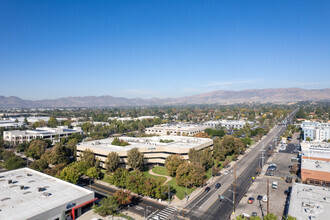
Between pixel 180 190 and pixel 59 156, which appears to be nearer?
pixel 180 190

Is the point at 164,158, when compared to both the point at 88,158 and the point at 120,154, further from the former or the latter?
the point at 88,158

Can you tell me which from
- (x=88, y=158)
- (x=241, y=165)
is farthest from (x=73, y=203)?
(x=241, y=165)

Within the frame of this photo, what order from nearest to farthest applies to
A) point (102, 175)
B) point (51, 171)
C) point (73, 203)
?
point (73, 203) → point (51, 171) → point (102, 175)

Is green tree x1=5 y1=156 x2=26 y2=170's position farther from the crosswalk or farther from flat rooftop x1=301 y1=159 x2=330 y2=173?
flat rooftop x1=301 y1=159 x2=330 y2=173

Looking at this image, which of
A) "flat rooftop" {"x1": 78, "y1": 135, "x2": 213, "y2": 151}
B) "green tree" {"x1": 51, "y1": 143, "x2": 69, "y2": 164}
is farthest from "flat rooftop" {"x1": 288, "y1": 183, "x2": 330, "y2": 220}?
"green tree" {"x1": 51, "y1": 143, "x2": 69, "y2": 164}

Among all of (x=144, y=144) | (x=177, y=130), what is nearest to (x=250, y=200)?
(x=144, y=144)

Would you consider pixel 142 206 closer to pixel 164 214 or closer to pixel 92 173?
pixel 164 214

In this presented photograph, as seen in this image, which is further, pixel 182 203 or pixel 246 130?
pixel 246 130
